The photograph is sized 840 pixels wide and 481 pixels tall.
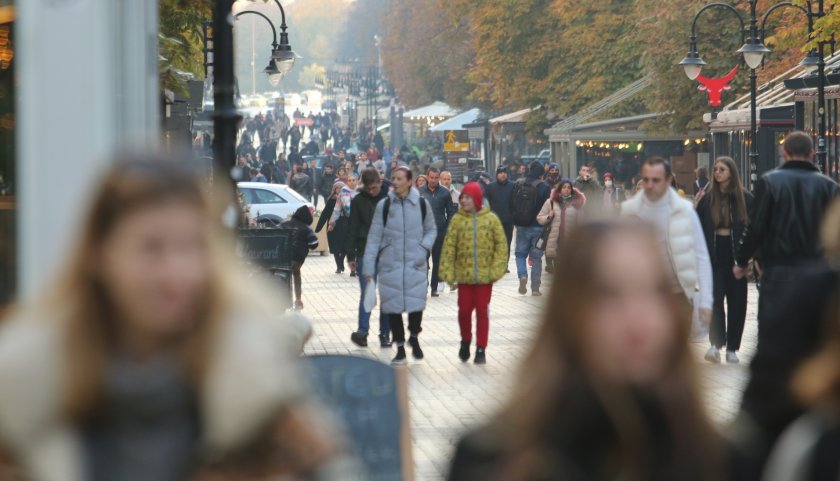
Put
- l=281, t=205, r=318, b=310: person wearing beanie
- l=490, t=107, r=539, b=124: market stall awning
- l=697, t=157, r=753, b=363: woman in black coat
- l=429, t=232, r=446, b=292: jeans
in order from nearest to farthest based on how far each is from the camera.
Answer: l=697, t=157, r=753, b=363: woman in black coat → l=281, t=205, r=318, b=310: person wearing beanie → l=429, t=232, r=446, b=292: jeans → l=490, t=107, r=539, b=124: market stall awning

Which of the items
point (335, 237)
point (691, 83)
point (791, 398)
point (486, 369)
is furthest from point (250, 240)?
point (691, 83)

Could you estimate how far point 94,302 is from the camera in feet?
8.03

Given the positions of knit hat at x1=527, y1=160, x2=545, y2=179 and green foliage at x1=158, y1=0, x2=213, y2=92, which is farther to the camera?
knit hat at x1=527, y1=160, x2=545, y2=179

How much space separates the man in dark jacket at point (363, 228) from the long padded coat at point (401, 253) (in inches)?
37.9

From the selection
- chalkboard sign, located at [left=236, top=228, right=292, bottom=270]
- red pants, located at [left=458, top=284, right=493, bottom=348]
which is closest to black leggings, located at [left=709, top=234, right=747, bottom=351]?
red pants, located at [left=458, top=284, right=493, bottom=348]

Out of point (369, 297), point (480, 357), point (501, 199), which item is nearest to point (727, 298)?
point (480, 357)

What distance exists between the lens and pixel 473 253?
46.6 feet

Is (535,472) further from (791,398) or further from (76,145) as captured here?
(76,145)

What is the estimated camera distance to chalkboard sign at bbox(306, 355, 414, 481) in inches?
214

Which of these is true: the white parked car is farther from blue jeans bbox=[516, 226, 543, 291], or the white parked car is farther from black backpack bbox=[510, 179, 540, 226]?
blue jeans bbox=[516, 226, 543, 291]

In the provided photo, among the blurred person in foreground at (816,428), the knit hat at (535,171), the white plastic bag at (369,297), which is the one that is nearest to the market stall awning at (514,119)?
the knit hat at (535,171)

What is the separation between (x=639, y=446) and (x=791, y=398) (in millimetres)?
944

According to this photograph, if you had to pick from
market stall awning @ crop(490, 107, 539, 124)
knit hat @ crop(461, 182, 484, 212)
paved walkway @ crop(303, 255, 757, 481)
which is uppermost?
market stall awning @ crop(490, 107, 539, 124)

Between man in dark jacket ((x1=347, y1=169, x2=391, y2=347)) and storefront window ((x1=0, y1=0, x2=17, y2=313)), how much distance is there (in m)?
10.2
